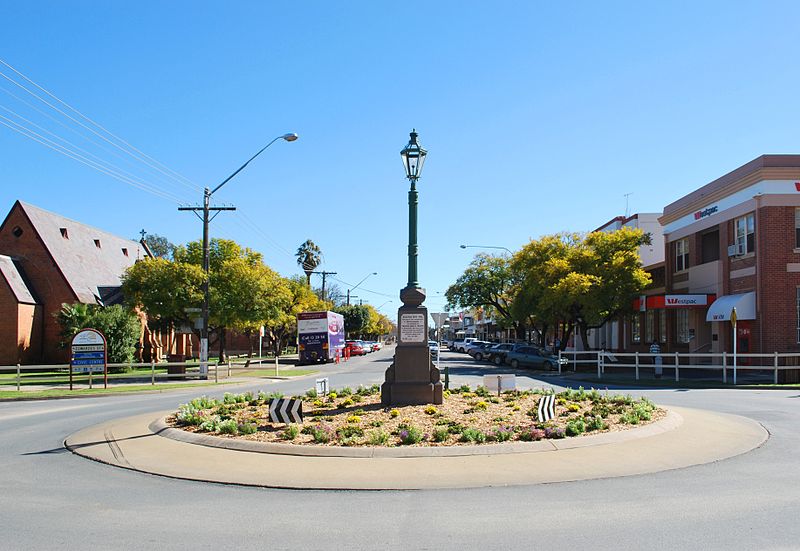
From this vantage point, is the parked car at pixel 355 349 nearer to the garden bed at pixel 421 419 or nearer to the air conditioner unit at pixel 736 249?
the air conditioner unit at pixel 736 249

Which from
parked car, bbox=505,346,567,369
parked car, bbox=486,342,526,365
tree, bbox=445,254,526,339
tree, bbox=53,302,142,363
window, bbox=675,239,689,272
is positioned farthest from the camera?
tree, bbox=445,254,526,339

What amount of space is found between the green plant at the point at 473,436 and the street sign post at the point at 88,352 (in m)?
20.3

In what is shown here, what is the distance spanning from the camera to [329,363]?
5203 centimetres

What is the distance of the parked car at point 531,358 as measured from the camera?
130ft

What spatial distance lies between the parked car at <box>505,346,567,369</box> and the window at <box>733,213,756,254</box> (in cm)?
1202

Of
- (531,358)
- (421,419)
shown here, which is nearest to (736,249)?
(531,358)

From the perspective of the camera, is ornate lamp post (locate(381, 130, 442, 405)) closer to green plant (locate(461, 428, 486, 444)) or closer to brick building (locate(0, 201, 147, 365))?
green plant (locate(461, 428, 486, 444))

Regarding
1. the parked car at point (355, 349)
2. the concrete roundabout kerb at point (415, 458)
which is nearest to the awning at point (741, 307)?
the concrete roundabout kerb at point (415, 458)

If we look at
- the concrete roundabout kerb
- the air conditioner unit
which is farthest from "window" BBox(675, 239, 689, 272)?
the concrete roundabout kerb

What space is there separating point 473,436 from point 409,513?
3672 mm

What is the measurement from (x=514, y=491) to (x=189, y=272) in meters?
31.0

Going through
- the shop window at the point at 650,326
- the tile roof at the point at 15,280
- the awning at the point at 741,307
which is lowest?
the shop window at the point at 650,326

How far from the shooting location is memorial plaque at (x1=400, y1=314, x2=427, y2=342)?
14.1m

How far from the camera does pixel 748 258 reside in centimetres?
3114
